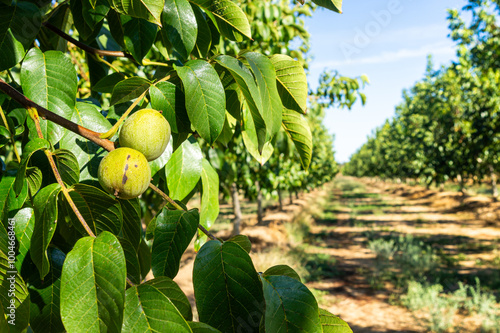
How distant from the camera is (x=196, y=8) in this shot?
86 centimetres

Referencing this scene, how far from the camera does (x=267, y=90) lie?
71 cm

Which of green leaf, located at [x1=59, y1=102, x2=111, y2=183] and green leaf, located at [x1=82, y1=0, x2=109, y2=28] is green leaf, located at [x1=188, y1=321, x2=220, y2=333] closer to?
green leaf, located at [x1=59, y1=102, x2=111, y2=183]

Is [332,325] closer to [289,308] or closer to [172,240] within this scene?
[289,308]

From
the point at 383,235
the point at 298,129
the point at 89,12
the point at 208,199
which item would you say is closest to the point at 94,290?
the point at 208,199

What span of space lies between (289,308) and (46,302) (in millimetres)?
518

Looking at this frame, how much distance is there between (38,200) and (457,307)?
831 centimetres

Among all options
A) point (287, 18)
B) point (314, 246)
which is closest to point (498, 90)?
point (314, 246)

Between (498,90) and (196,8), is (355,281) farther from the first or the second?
(196,8)

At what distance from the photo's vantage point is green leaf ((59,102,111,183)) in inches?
31.6

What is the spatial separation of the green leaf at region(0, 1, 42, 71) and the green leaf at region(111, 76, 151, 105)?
28 cm

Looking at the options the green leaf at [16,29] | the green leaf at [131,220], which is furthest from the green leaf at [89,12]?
the green leaf at [131,220]

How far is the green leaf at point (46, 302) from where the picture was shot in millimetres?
688

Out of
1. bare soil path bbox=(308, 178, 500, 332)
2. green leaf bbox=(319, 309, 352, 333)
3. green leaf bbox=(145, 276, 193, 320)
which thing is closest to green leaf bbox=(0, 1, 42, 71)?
green leaf bbox=(145, 276, 193, 320)

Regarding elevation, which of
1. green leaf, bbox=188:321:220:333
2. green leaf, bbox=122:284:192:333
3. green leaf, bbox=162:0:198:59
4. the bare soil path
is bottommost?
the bare soil path
